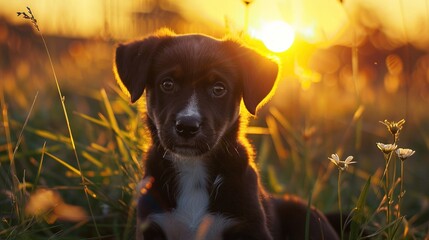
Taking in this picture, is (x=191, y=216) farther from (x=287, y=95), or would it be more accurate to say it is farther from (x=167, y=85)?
(x=287, y=95)

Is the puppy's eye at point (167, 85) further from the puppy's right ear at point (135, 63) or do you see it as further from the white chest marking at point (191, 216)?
the white chest marking at point (191, 216)

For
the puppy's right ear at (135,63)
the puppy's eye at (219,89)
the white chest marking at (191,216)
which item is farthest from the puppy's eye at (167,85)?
the white chest marking at (191,216)

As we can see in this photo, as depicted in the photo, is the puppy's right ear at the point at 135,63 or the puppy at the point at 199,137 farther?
the puppy's right ear at the point at 135,63

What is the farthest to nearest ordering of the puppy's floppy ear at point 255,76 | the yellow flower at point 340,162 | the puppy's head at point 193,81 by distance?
the puppy's floppy ear at point 255,76 → the puppy's head at point 193,81 → the yellow flower at point 340,162

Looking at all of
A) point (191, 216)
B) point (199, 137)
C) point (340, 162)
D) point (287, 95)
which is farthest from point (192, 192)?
point (287, 95)

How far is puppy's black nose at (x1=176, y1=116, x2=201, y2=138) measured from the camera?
→ 3.52m

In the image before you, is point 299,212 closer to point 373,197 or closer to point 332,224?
point 332,224

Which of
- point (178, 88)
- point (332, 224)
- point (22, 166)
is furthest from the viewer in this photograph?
point (22, 166)

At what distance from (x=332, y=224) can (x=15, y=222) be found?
2.12 meters

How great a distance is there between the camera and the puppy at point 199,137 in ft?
11.7

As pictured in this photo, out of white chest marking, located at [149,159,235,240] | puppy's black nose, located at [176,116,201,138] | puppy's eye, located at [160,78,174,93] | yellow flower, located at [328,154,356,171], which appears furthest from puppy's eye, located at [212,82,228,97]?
yellow flower, located at [328,154,356,171]

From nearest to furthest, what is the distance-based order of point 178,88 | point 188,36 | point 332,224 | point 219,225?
1. point 219,225
2. point 178,88
3. point 188,36
4. point 332,224

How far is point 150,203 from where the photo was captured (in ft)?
11.8

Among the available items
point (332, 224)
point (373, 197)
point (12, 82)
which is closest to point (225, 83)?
point (332, 224)
